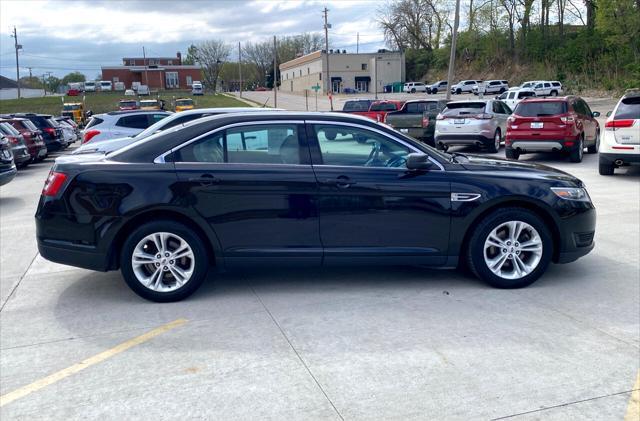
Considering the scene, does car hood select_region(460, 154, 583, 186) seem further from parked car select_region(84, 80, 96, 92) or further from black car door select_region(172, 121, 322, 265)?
parked car select_region(84, 80, 96, 92)

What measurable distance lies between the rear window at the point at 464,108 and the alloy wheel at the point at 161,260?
14.9 m

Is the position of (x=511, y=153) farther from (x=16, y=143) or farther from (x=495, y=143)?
(x=16, y=143)

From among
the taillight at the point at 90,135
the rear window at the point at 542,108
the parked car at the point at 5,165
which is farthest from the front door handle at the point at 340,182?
the rear window at the point at 542,108

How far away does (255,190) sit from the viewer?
5555mm

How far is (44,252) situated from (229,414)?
Answer: 115 inches

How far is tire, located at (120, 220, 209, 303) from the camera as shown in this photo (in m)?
5.51

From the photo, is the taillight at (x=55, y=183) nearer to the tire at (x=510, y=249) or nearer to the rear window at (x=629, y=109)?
the tire at (x=510, y=249)

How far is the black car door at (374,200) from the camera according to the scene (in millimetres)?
5633

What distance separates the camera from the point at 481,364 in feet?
14.0

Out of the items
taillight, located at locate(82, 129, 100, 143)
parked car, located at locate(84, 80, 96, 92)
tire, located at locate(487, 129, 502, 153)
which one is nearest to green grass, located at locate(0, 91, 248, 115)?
parked car, located at locate(84, 80, 96, 92)

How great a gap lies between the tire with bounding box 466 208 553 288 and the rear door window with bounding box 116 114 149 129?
12.7 metres

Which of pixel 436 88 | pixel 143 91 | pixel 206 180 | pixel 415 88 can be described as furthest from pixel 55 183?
pixel 143 91

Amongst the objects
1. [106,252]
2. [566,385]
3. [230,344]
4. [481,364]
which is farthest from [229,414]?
[106,252]

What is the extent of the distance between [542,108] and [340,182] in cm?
1220
